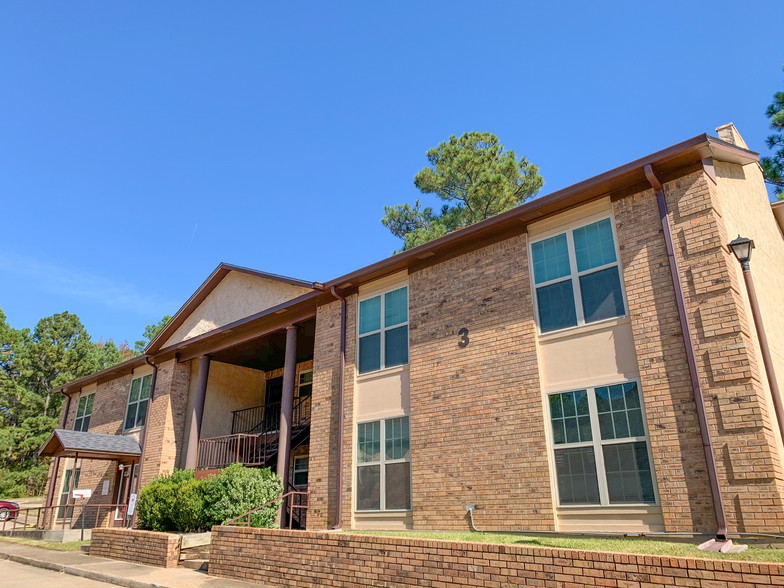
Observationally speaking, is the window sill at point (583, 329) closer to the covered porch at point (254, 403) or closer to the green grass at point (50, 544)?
the covered porch at point (254, 403)

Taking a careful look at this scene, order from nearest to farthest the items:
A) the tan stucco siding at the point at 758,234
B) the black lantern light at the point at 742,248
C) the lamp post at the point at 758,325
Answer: the lamp post at the point at 758,325 → the black lantern light at the point at 742,248 → the tan stucco siding at the point at 758,234

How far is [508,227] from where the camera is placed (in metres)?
11.7

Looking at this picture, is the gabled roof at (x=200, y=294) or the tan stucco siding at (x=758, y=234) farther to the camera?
the gabled roof at (x=200, y=294)

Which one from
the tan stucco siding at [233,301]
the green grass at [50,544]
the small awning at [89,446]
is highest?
the tan stucco siding at [233,301]

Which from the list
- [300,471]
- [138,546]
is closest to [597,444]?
[138,546]

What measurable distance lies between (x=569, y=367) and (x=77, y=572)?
420 inches

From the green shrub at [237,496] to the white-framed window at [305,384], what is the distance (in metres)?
6.12

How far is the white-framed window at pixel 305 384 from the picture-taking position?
1956 cm

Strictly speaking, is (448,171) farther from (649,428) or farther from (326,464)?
(649,428)

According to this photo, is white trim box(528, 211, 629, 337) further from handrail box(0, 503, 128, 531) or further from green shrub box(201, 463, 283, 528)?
handrail box(0, 503, 128, 531)

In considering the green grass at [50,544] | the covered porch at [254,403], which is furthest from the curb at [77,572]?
the covered porch at [254,403]

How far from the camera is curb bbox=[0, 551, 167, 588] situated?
403 inches

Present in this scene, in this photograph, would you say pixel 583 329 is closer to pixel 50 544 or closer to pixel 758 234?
pixel 758 234

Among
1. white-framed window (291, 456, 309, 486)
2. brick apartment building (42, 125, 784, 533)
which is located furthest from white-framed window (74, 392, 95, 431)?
brick apartment building (42, 125, 784, 533)
